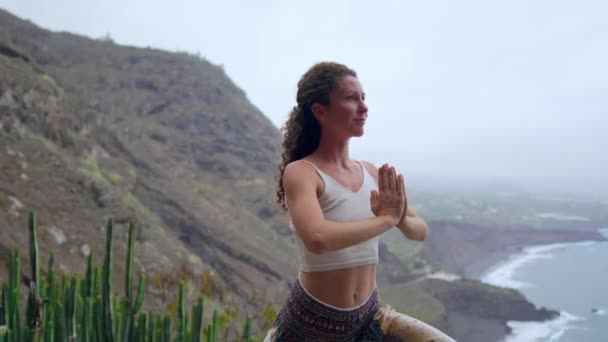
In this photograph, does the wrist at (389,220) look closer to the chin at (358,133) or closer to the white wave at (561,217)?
the chin at (358,133)

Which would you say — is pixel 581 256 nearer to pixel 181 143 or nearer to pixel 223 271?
pixel 223 271

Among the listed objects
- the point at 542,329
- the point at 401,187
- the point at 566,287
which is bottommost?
the point at 542,329

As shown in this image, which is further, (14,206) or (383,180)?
(14,206)

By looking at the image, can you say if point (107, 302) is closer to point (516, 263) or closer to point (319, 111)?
point (319, 111)

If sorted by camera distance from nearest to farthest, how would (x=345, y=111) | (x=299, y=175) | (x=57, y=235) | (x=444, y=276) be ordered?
1. (x=299, y=175)
2. (x=345, y=111)
3. (x=57, y=235)
4. (x=444, y=276)

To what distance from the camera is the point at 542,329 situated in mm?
8273

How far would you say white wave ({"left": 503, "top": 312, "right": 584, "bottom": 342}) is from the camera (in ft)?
22.4

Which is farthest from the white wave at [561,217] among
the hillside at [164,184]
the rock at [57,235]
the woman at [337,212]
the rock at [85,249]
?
the woman at [337,212]

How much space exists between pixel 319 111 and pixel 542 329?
8.06 metres

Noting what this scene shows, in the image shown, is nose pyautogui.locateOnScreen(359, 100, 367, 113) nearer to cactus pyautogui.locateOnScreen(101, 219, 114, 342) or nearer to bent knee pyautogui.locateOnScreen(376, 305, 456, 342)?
bent knee pyautogui.locateOnScreen(376, 305, 456, 342)

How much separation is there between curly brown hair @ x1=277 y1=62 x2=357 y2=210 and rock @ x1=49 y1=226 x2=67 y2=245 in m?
6.87

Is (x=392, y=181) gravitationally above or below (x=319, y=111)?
below

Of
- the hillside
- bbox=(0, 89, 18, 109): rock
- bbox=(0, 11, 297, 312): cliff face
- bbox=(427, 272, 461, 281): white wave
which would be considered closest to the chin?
the hillside

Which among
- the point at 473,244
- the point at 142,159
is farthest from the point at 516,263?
the point at 142,159
